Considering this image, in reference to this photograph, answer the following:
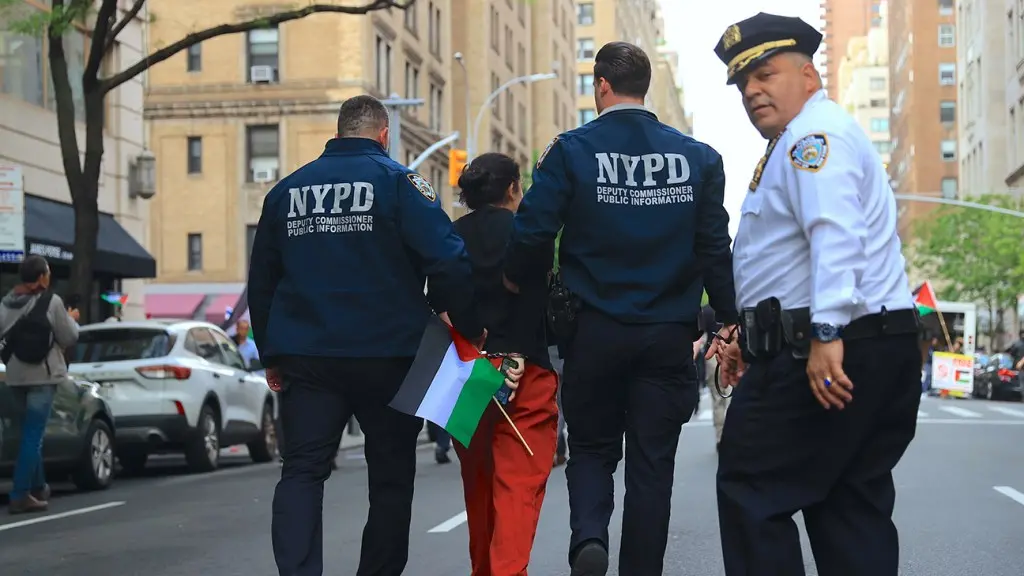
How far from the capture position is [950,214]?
71312 millimetres

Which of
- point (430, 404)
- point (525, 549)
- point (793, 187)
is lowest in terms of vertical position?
point (525, 549)

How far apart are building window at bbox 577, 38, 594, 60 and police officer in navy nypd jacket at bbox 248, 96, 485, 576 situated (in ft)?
347

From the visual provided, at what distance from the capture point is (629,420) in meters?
6.05

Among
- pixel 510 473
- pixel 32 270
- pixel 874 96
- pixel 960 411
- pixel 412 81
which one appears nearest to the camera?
pixel 510 473

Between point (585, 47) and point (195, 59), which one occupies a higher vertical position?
point (585, 47)

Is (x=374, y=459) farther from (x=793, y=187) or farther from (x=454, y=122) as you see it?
(x=454, y=122)

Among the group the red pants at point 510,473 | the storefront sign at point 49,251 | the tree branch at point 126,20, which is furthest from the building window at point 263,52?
the red pants at point 510,473

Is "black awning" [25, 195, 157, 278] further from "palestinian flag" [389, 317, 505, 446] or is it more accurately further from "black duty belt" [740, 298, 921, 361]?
"black duty belt" [740, 298, 921, 361]

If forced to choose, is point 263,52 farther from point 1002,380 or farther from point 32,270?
point 32,270

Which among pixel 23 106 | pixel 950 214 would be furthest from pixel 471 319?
pixel 950 214

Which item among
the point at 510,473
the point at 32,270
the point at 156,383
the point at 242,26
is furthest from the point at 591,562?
the point at 242,26

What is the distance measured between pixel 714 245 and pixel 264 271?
1.75 m

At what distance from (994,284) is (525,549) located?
210ft

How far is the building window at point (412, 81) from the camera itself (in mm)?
49844
